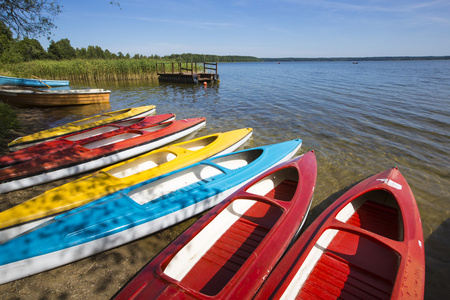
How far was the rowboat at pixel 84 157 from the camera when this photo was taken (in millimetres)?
5234

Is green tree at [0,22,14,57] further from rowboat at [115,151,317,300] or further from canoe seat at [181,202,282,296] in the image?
canoe seat at [181,202,282,296]

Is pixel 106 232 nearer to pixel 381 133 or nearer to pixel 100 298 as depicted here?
pixel 100 298

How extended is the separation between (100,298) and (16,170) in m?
4.30

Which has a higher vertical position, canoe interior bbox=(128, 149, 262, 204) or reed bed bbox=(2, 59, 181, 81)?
reed bed bbox=(2, 59, 181, 81)

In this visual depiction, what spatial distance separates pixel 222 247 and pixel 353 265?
185 cm

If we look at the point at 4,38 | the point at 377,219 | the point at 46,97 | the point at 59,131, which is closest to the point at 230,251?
the point at 377,219

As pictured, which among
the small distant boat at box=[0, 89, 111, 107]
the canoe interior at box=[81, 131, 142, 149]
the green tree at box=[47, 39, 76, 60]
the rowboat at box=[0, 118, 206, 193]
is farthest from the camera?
the green tree at box=[47, 39, 76, 60]

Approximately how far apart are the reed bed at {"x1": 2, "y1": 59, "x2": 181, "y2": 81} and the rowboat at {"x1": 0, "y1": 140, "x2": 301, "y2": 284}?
96.2ft

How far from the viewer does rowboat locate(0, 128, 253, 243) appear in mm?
3658

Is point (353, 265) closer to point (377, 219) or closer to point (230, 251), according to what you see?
point (377, 219)

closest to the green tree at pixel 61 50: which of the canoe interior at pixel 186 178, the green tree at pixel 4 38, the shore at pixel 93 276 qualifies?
the green tree at pixel 4 38

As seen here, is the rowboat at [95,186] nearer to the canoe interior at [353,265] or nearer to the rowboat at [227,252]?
the rowboat at [227,252]

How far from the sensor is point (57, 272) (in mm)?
3320

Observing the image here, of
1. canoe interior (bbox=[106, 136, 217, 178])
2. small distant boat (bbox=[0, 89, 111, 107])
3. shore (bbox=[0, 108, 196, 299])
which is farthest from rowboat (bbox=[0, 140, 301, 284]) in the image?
small distant boat (bbox=[0, 89, 111, 107])
